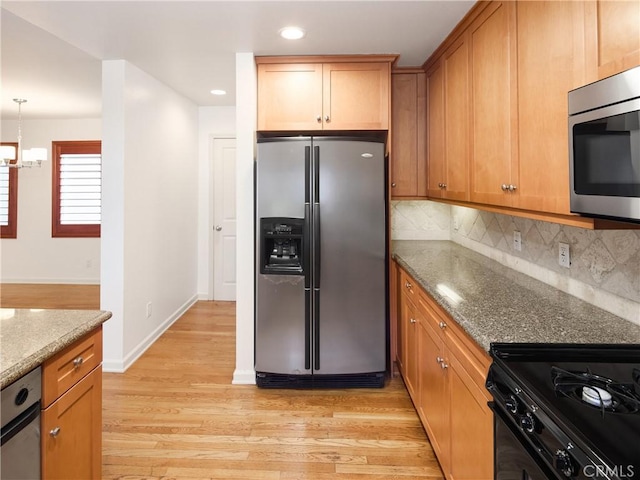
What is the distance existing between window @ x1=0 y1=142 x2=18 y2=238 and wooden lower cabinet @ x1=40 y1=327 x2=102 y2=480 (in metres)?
6.00

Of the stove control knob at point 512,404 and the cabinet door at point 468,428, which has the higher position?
the stove control knob at point 512,404

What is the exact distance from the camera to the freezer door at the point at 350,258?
2838 millimetres

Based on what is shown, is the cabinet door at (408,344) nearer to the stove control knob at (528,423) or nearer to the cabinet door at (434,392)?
the cabinet door at (434,392)

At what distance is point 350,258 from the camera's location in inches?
114

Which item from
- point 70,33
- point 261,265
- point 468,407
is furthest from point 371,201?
point 70,33

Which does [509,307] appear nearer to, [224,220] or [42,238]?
[224,220]

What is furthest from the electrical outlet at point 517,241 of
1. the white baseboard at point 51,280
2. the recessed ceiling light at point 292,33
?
the white baseboard at point 51,280

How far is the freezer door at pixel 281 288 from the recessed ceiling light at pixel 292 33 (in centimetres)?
65

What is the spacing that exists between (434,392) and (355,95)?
2.09 meters

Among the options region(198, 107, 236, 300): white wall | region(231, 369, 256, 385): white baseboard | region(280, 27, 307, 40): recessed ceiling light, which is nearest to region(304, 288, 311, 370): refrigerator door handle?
region(231, 369, 256, 385): white baseboard

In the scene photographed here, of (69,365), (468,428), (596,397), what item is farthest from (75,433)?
(596,397)

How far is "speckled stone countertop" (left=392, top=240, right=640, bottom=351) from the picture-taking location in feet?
4.57

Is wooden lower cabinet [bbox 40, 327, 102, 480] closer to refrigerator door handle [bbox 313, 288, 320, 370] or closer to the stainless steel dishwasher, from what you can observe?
the stainless steel dishwasher

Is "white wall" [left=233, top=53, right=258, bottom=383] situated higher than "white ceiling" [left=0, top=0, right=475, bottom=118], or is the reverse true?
"white ceiling" [left=0, top=0, right=475, bottom=118]
